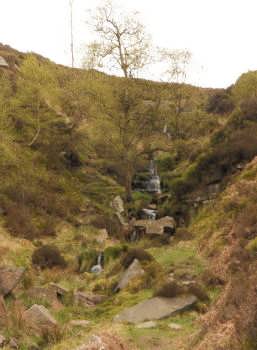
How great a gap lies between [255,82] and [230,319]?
27.9 meters

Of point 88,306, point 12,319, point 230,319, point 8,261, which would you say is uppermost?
point 230,319

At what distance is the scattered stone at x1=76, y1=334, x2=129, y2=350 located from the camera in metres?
6.56

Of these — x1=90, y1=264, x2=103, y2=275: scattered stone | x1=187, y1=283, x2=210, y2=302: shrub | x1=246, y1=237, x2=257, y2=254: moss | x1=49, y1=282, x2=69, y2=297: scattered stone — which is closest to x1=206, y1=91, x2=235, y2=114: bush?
x1=90, y1=264, x2=103, y2=275: scattered stone

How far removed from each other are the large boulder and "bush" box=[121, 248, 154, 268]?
3.40 metres

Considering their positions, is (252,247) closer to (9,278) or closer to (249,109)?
(9,278)

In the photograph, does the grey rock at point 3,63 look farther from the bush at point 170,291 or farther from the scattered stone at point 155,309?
the scattered stone at point 155,309

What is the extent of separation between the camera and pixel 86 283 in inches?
613

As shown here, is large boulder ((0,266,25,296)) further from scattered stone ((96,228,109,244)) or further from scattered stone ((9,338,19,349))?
scattered stone ((96,228,109,244))

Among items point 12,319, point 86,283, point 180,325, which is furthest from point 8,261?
point 180,325

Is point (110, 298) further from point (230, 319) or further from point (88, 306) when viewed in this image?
point (230, 319)

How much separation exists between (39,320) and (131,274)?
12.5 ft

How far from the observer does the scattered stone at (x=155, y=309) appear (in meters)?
9.90

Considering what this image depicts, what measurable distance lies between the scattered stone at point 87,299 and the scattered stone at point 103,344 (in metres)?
5.65

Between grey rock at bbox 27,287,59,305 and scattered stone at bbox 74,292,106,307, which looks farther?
grey rock at bbox 27,287,59,305
